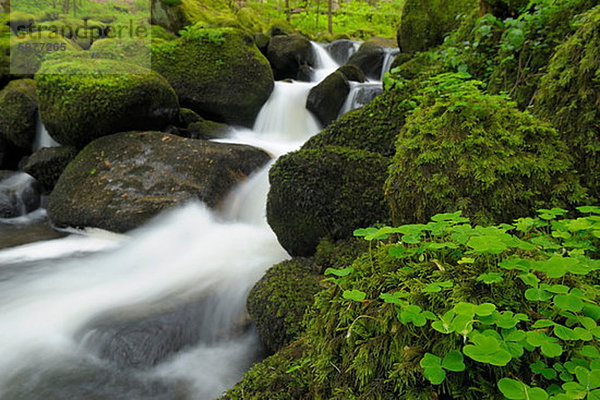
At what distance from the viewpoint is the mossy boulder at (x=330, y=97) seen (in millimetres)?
9055

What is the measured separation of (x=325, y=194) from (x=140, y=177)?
12.6 feet

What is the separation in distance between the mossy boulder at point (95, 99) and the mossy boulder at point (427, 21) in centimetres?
547

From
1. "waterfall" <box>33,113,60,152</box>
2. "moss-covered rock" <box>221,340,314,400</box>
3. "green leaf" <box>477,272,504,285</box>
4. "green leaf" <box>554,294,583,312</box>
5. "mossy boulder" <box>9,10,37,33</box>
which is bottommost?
"waterfall" <box>33,113,60,152</box>

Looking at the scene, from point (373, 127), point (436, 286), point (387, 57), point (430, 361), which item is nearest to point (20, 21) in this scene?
point (387, 57)

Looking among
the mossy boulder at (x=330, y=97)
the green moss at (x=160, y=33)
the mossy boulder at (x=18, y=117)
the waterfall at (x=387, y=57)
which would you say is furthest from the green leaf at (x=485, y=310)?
the green moss at (x=160, y=33)

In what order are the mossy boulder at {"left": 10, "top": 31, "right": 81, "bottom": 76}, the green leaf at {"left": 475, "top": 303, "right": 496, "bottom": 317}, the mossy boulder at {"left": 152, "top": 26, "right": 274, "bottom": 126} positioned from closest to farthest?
1. the green leaf at {"left": 475, "top": 303, "right": 496, "bottom": 317}
2. the mossy boulder at {"left": 152, "top": 26, "right": 274, "bottom": 126}
3. the mossy boulder at {"left": 10, "top": 31, "right": 81, "bottom": 76}

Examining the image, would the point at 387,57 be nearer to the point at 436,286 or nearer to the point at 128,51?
the point at 128,51

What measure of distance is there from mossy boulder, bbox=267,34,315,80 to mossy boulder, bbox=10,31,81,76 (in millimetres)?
6436

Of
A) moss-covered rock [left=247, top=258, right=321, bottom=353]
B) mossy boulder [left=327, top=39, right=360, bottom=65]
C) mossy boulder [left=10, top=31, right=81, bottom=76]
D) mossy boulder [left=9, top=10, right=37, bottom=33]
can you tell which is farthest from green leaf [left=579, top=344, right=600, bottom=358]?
mossy boulder [left=9, top=10, right=37, bottom=33]

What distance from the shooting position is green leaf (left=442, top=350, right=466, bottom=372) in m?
0.87

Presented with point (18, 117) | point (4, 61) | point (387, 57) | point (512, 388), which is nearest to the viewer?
point (512, 388)

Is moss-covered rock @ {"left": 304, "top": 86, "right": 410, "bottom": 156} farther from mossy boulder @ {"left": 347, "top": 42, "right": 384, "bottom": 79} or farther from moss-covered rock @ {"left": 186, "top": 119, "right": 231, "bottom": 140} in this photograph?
mossy boulder @ {"left": 347, "top": 42, "right": 384, "bottom": 79}

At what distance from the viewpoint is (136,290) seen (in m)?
4.10

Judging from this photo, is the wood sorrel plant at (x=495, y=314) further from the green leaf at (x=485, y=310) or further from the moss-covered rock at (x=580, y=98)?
the moss-covered rock at (x=580, y=98)
